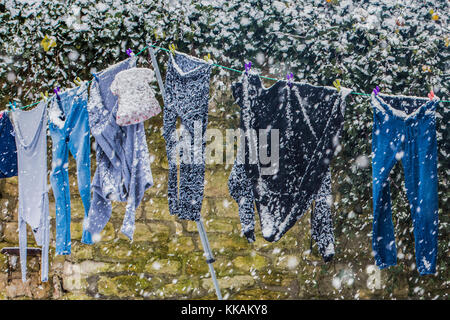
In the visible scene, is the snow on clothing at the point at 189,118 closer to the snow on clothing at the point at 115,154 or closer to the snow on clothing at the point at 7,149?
the snow on clothing at the point at 115,154

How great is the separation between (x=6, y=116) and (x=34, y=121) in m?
0.33

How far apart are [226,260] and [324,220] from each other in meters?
1.15

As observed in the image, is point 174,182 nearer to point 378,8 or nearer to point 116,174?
point 116,174

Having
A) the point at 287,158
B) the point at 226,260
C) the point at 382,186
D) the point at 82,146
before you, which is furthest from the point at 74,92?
the point at 382,186

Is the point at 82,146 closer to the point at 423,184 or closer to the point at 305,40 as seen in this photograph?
the point at 305,40

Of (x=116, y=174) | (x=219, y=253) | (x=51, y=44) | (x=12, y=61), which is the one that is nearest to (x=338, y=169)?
(x=219, y=253)

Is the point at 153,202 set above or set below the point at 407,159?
below

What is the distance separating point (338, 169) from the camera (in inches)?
129

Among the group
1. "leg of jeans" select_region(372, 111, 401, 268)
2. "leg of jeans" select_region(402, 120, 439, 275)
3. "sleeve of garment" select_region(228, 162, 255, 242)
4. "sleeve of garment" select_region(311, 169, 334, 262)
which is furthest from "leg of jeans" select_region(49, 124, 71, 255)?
"leg of jeans" select_region(402, 120, 439, 275)

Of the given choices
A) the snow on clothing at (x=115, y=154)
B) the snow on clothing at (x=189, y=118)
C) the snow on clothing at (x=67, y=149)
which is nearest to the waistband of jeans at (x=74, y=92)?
the snow on clothing at (x=67, y=149)

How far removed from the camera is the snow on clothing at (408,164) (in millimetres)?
2363

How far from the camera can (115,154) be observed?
256 cm

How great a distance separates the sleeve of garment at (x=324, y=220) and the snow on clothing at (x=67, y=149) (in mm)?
1406

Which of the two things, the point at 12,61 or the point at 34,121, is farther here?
the point at 12,61
